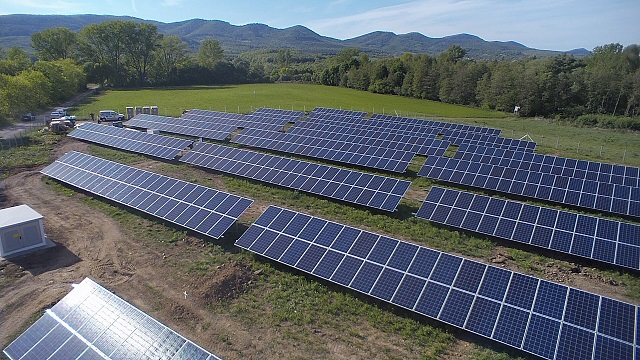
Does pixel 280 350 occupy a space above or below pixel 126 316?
below

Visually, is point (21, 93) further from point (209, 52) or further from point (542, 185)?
point (209, 52)

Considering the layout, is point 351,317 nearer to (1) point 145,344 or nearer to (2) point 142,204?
(1) point 145,344

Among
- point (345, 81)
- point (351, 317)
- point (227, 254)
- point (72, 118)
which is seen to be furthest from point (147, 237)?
point (345, 81)

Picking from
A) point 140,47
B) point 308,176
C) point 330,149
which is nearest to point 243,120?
point 330,149

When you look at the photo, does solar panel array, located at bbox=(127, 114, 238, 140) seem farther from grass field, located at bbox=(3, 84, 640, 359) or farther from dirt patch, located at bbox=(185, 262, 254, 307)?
dirt patch, located at bbox=(185, 262, 254, 307)

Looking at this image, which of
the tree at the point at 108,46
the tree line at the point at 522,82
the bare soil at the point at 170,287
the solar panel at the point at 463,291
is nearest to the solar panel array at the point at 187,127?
the bare soil at the point at 170,287

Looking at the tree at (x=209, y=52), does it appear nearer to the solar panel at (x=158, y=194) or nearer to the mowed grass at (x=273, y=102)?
the mowed grass at (x=273, y=102)
